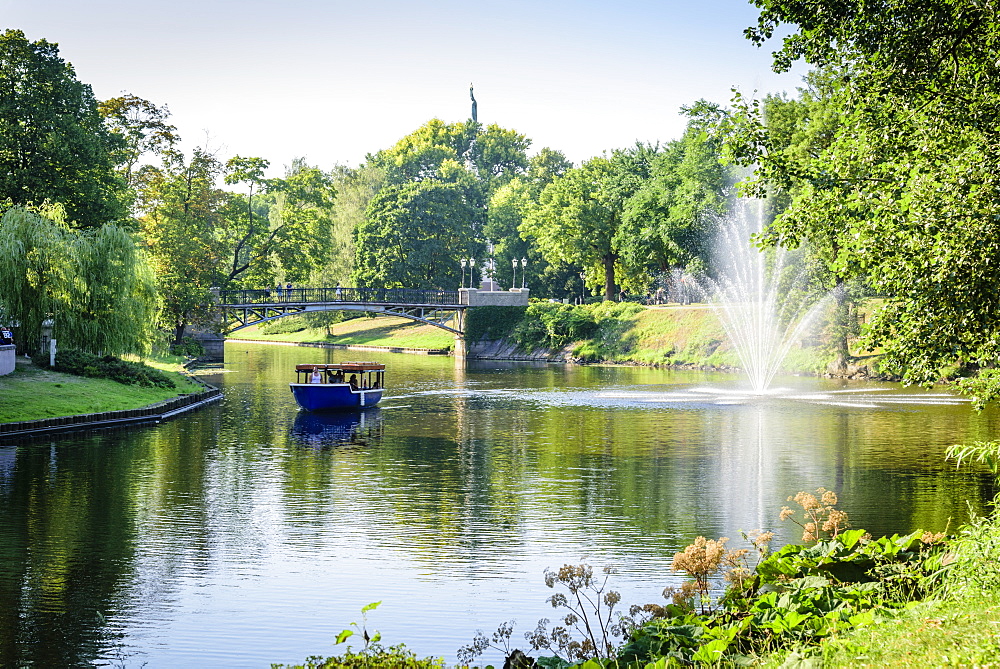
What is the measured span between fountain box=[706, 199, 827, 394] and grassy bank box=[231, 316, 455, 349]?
25276mm

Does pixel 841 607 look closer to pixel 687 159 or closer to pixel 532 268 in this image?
pixel 687 159

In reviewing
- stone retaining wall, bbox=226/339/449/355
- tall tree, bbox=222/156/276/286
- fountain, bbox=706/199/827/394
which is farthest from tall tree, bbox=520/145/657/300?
tall tree, bbox=222/156/276/286

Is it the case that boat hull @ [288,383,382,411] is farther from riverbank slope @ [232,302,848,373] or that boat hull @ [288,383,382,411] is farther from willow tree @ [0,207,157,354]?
riverbank slope @ [232,302,848,373]

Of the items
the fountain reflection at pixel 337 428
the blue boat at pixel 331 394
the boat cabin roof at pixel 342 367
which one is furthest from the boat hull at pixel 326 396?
the boat cabin roof at pixel 342 367

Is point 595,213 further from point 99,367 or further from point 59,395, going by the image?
point 59,395

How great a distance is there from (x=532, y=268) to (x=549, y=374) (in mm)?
37220

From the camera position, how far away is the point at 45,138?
4444 centimetres

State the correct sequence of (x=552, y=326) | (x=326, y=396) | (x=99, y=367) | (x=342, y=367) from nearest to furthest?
1. (x=99, y=367)
2. (x=326, y=396)
3. (x=342, y=367)
4. (x=552, y=326)

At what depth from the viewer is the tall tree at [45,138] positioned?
4397cm

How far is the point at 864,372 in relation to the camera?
51.3 m

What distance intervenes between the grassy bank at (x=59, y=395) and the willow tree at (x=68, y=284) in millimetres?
2012

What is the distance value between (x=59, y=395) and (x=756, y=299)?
139 feet

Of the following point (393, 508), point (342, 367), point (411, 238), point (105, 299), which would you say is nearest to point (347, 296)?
point (411, 238)

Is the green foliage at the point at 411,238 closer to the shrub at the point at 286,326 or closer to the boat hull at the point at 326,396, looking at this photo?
the shrub at the point at 286,326
